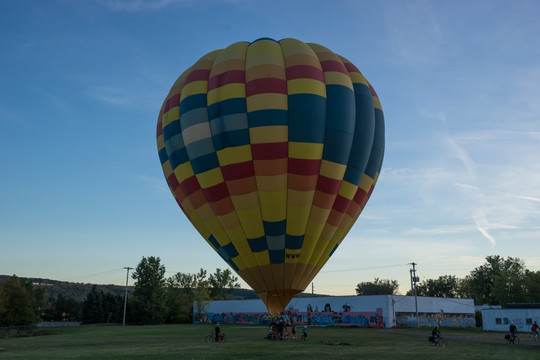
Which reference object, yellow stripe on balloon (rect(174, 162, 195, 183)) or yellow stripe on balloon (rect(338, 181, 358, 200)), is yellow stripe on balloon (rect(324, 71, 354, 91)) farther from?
yellow stripe on balloon (rect(174, 162, 195, 183))

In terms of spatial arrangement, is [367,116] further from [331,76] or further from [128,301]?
[128,301]

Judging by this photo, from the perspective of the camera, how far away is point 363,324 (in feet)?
175

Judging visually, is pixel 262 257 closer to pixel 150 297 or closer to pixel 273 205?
pixel 273 205

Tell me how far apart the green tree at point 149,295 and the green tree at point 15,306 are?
18.1 metres

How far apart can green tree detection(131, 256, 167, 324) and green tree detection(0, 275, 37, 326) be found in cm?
1813

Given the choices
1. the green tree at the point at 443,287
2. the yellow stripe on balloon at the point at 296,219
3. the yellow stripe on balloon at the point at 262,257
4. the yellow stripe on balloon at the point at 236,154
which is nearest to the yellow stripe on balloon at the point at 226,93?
the yellow stripe on balloon at the point at 236,154

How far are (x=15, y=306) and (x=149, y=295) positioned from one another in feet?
67.7

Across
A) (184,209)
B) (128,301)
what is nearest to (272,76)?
(184,209)

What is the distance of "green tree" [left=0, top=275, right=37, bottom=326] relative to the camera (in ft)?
167

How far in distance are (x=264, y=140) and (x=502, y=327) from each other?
1526 inches

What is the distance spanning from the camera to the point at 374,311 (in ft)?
174

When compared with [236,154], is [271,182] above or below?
below

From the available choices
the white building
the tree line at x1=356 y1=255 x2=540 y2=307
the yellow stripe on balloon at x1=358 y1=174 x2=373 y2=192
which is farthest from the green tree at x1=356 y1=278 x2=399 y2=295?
the yellow stripe on balloon at x1=358 y1=174 x2=373 y2=192

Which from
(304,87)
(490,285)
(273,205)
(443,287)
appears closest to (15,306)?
(273,205)
